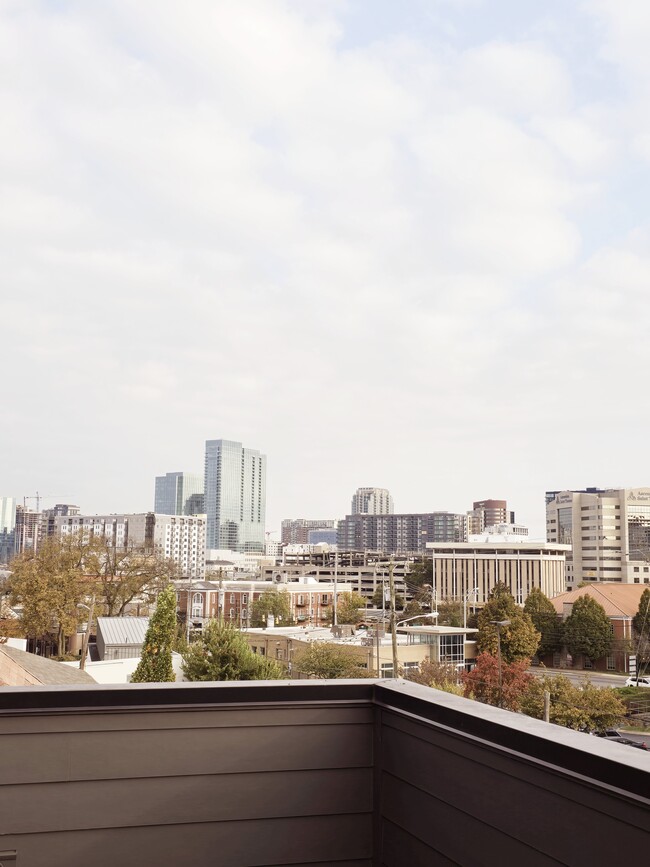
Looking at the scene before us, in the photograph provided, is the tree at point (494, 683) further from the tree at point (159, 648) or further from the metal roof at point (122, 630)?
the metal roof at point (122, 630)

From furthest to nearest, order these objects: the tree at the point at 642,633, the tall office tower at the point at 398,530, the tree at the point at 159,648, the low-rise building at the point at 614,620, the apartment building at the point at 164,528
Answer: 1. the tall office tower at the point at 398,530
2. the apartment building at the point at 164,528
3. the low-rise building at the point at 614,620
4. the tree at the point at 642,633
5. the tree at the point at 159,648

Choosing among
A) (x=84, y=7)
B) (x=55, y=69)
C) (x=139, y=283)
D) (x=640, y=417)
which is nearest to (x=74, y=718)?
(x=84, y=7)

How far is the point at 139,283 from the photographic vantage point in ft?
101

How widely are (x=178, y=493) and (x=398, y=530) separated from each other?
70102 mm

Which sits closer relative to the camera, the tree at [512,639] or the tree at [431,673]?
the tree at [431,673]

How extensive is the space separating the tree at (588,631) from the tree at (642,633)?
1.10 m

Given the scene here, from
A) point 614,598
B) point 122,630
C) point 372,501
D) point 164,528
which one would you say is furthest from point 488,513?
point 122,630

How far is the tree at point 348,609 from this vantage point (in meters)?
39.0

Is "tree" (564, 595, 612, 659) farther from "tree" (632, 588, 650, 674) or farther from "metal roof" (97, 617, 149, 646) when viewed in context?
"metal roof" (97, 617, 149, 646)

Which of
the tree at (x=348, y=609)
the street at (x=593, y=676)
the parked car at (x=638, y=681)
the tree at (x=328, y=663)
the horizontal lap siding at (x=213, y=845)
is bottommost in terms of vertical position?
the street at (x=593, y=676)

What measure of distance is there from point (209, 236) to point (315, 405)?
177ft

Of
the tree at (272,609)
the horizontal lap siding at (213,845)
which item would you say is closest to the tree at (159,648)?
the horizontal lap siding at (213,845)

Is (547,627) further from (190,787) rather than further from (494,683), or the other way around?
(190,787)

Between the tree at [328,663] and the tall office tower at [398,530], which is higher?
the tall office tower at [398,530]
